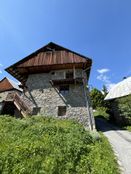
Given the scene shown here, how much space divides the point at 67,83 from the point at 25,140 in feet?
38.6

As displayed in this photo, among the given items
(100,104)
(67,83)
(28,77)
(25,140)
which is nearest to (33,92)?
(28,77)

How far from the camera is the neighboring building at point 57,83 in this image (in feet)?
60.9

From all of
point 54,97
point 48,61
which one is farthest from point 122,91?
point 48,61

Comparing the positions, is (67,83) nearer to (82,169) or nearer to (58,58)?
(58,58)

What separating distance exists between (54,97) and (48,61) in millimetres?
4913

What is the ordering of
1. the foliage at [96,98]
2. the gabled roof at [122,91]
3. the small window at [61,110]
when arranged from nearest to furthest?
the small window at [61,110] < the gabled roof at [122,91] < the foliage at [96,98]

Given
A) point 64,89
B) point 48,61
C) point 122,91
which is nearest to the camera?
point 64,89

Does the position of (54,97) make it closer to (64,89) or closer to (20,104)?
(64,89)

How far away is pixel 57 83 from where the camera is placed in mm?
19844

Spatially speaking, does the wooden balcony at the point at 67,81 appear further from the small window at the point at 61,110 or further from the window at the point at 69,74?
the small window at the point at 61,110

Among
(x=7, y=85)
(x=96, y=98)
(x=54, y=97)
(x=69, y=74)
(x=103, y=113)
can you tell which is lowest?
(x=54, y=97)

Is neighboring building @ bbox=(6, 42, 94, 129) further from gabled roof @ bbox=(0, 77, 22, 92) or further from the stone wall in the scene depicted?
gabled roof @ bbox=(0, 77, 22, 92)

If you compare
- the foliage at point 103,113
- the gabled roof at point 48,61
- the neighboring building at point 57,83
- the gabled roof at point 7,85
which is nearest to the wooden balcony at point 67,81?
the neighboring building at point 57,83

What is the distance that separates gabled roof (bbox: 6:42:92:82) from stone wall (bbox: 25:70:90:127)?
90 cm
